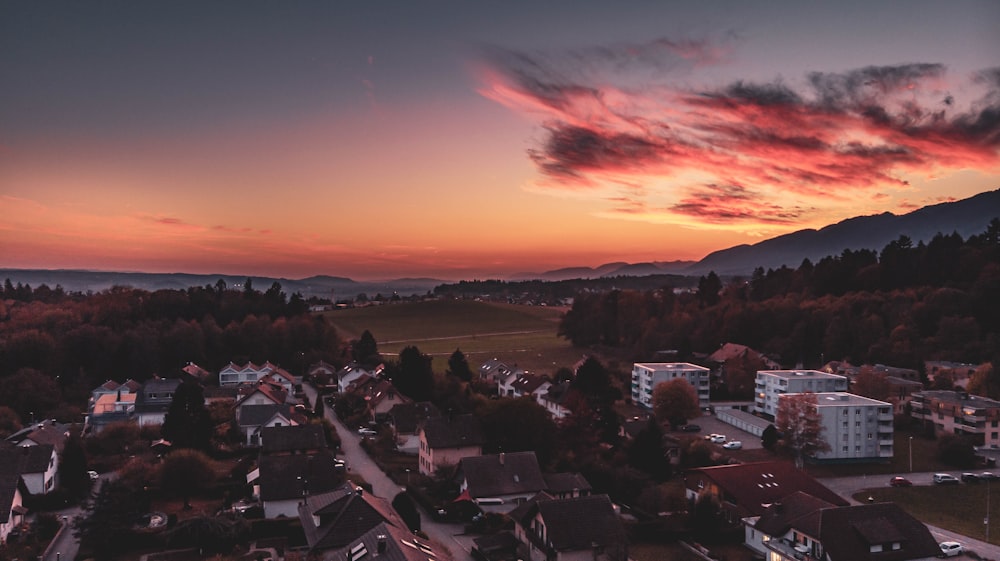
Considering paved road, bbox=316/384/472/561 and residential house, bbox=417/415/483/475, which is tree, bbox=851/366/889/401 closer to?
residential house, bbox=417/415/483/475

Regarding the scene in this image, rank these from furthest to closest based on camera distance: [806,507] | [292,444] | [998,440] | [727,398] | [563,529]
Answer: [727,398] < [998,440] < [292,444] < [806,507] < [563,529]

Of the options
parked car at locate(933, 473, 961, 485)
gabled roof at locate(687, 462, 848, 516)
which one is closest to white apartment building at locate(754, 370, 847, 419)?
parked car at locate(933, 473, 961, 485)

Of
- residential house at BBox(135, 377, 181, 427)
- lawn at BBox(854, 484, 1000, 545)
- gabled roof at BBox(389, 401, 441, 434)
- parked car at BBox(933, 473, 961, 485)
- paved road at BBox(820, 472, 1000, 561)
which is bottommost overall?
paved road at BBox(820, 472, 1000, 561)

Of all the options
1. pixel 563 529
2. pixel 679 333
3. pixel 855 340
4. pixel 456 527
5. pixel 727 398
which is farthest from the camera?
pixel 679 333

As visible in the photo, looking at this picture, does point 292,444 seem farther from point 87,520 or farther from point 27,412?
point 27,412

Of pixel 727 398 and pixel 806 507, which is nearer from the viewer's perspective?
pixel 806 507

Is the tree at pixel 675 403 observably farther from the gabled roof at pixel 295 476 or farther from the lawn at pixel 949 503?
the gabled roof at pixel 295 476

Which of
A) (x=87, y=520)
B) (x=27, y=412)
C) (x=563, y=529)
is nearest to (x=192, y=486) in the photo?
(x=87, y=520)
